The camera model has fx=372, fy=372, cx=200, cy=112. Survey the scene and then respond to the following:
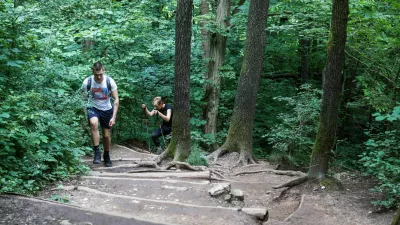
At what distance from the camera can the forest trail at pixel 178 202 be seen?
380cm

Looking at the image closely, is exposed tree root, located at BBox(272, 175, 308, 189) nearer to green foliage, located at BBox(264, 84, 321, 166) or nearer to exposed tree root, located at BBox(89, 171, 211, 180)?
exposed tree root, located at BBox(89, 171, 211, 180)

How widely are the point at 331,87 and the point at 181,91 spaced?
327 cm

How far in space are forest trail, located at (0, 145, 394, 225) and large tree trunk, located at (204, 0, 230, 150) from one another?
14.1ft

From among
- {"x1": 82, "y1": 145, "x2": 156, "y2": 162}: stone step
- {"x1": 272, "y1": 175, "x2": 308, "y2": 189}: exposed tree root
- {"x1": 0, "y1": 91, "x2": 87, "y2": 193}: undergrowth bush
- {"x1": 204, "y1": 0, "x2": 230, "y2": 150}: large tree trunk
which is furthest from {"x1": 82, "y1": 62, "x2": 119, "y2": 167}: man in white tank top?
{"x1": 204, "y1": 0, "x2": 230, "y2": 150}: large tree trunk

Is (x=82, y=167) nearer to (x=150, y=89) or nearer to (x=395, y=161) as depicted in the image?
(x=395, y=161)

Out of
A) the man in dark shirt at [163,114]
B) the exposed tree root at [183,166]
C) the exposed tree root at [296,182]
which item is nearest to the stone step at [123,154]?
the man in dark shirt at [163,114]

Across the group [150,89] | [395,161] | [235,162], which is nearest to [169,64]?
[150,89]

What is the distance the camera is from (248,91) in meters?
10.2

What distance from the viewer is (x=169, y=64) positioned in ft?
42.4

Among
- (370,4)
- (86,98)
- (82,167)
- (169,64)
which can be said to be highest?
(370,4)

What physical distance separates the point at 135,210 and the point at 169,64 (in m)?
8.57

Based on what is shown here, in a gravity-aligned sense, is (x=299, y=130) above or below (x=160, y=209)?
above

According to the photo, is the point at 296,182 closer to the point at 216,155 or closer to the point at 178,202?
the point at 216,155

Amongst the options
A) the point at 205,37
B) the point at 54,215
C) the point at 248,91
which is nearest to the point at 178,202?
the point at 54,215
